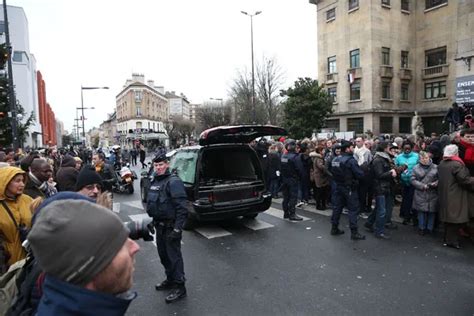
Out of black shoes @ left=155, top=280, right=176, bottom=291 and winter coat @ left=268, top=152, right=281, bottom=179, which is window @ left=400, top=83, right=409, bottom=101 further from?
black shoes @ left=155, top=280, right=176, bottom=291

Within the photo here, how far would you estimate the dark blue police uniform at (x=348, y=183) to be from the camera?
668 centimetres

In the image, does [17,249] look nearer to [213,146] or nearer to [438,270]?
[213,146]

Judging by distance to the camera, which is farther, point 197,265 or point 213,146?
point 213,146

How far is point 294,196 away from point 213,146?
7.81 ft

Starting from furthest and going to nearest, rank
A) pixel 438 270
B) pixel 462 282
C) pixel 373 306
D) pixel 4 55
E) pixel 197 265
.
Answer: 1. pixel 4 55
2. pixel 197 265
3. pixel 438 270
4. pixel 462 282
5. pixel 373 306

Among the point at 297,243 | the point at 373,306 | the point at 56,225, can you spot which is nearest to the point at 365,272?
the point at 373,306

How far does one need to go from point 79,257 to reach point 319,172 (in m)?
8.77

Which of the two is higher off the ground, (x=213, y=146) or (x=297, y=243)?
(x=213, y=146)

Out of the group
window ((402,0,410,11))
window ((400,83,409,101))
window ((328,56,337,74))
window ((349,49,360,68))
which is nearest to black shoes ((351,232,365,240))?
window ((349,49,360,68))

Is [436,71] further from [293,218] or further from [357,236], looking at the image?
[357,236]

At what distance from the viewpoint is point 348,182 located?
6.71 m

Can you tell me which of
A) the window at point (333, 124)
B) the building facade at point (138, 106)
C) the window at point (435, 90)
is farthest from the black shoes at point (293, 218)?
the building facade at point (138, 106)

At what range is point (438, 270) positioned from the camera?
5055 millimetres

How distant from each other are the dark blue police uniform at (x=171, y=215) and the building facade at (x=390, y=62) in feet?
110
